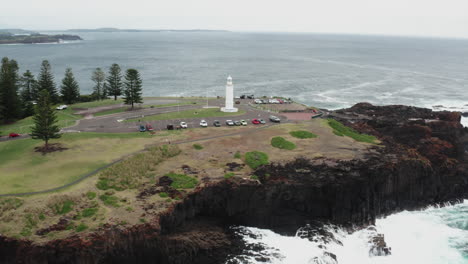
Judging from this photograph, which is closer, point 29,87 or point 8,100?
point 8,100

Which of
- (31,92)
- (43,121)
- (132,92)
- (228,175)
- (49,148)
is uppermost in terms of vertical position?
(132,92)

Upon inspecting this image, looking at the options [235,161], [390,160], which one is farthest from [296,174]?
[390,160]

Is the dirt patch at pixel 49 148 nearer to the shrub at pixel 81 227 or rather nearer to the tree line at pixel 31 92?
the tree line at pixel 31 92

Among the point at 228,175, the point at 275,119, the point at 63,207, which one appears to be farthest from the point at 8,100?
the point at 228,175

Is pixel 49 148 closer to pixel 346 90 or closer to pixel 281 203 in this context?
pixel 281 203

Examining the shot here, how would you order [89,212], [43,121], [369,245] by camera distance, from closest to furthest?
[89,212], [369,245], [43,121]

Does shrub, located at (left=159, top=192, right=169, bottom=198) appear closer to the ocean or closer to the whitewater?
the whitewater

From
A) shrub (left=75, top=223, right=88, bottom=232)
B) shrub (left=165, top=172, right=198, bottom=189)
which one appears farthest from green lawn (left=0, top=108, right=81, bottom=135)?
shrub (left=75, top=223, right=88, bottom=232)

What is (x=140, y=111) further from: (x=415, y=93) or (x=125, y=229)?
(x=415, y=93)

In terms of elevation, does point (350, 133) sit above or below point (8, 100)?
below
